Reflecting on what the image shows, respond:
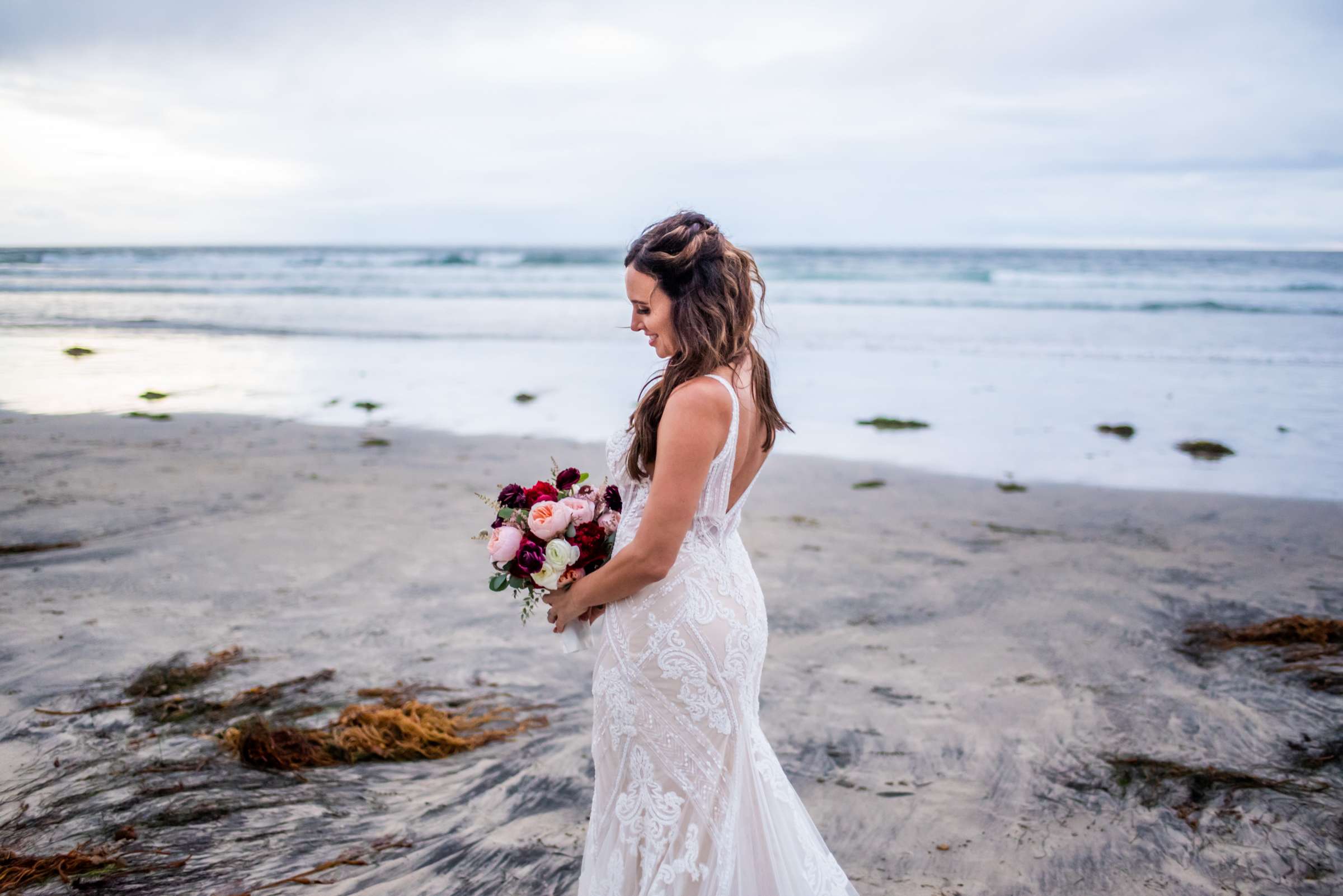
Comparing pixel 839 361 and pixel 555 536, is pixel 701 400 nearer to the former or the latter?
pixel 555 536

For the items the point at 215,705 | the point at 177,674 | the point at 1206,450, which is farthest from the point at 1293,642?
the point at 177,674

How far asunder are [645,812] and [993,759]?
7.29ft

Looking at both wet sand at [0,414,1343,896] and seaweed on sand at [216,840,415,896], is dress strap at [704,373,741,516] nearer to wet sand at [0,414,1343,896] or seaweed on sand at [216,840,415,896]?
wet sand at [0,414,1343,896]

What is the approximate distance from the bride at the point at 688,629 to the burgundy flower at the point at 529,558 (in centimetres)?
13

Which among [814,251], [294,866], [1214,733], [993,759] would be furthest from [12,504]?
[814,251]

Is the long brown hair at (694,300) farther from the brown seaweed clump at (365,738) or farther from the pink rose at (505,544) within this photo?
the brown seaweed clump at (365,738)

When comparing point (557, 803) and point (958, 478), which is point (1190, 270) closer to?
Answer: point (958, 478)

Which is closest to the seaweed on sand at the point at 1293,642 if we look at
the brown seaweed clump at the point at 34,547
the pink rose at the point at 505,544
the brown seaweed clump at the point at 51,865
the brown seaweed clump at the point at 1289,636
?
the brown seaweed clump at the point at 1289,636

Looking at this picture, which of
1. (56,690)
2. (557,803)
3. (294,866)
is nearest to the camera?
(294,866)

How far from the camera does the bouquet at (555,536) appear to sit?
98.0 inches

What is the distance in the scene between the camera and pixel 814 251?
66.2m

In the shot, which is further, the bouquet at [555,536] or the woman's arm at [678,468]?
the bouquet at [555,536]

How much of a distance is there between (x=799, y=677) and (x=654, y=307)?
9.96 ft

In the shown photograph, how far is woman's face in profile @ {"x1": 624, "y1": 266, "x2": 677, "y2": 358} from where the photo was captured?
7.96ft
